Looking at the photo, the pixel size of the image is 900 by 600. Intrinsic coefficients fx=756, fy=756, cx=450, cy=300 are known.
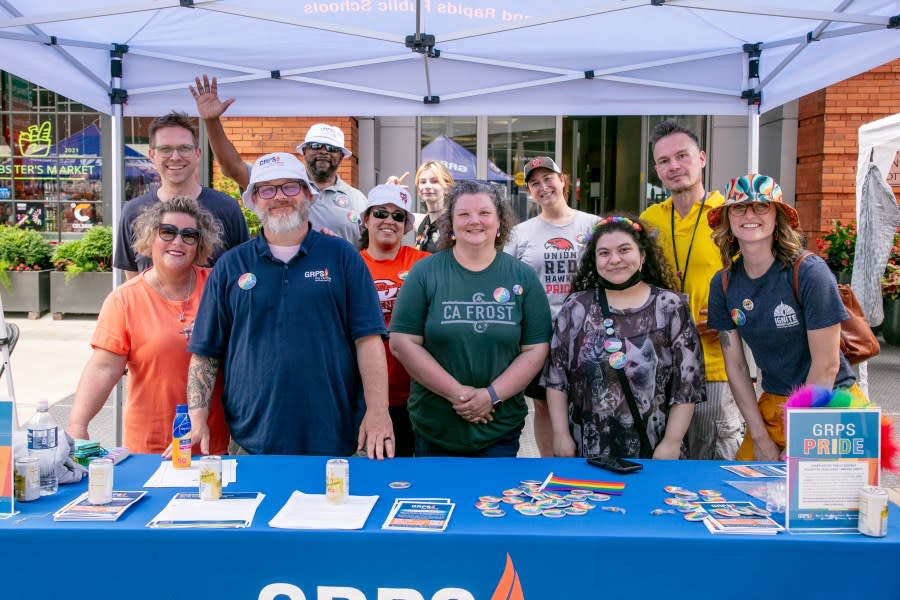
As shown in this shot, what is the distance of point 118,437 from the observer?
4414 millimetres

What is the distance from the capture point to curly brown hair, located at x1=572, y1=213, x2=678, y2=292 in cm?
307

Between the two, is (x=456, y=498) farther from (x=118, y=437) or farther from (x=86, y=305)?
(x=86, y=305)

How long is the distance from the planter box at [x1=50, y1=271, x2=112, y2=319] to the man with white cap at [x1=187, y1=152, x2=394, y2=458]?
26.2 ft

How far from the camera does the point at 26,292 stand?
32.7 ft

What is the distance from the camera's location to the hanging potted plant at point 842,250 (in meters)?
9.02

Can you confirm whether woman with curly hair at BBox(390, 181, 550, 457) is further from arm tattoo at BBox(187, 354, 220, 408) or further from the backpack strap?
the backpack strap

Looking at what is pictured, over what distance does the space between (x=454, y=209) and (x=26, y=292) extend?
8.78 metres

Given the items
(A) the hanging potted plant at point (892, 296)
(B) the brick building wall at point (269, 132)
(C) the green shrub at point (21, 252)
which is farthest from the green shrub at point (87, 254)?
(A) the hanging potted plant at point (892, 296)

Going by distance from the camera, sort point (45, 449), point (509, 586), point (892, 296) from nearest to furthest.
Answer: point (509, 586) → point (45, 449) → point (892, 296)

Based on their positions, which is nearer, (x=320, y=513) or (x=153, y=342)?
(x=320, y=513)

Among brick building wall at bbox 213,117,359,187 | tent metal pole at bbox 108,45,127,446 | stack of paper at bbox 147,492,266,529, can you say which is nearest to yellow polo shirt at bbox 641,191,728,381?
stack of paper at bbox 147,492,266,529

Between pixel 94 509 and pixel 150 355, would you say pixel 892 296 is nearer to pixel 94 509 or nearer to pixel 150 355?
pixel 150 355

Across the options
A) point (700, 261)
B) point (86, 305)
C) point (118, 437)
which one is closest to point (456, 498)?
point (700, 261)

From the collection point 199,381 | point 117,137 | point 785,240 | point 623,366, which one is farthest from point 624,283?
point 117,137
